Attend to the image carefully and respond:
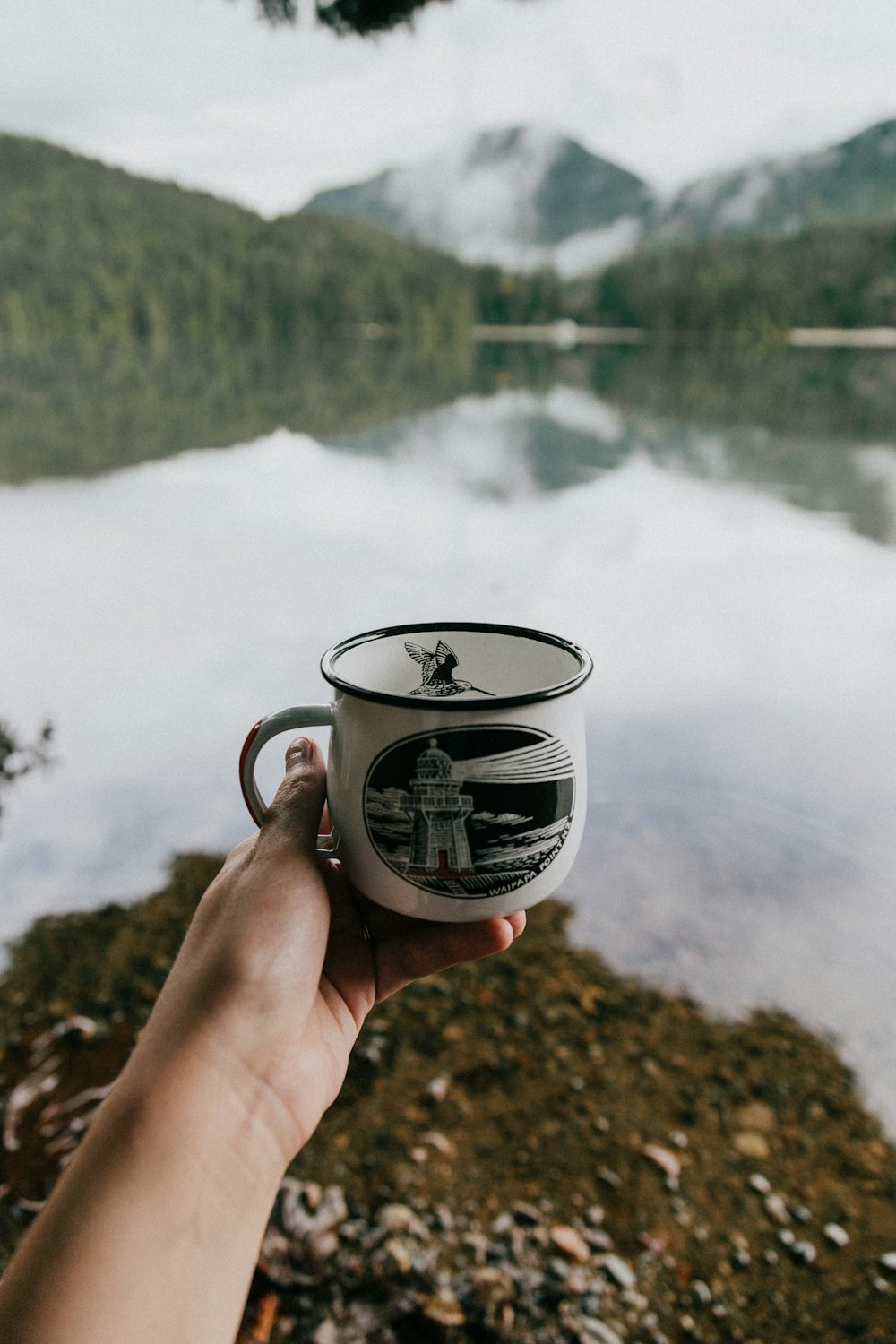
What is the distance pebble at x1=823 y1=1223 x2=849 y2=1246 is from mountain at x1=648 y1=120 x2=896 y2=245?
160m

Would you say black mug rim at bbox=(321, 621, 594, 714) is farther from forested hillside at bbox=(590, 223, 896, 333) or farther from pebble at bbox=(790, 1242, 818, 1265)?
forested hillside at bbox=(590, 223, 896, 333)

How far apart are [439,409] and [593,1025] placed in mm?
21057

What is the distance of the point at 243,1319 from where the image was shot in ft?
7.22

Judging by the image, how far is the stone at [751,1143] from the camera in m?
2.75

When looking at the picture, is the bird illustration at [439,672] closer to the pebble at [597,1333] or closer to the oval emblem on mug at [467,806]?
the oval emblem on mug at [467,806]

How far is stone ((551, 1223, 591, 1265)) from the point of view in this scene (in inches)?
93.4

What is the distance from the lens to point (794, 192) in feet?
566

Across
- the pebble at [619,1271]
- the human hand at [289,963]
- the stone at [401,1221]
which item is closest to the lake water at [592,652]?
the pebble at [619,1271]

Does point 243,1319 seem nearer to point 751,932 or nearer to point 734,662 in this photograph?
point 751,932

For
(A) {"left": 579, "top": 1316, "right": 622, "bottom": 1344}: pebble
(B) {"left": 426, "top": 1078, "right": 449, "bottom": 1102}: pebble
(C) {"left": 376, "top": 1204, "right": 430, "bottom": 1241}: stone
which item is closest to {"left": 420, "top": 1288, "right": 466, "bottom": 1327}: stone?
(C) {"left": 376, "top": 1204, "right": 430, "bottom": 1241}: stone

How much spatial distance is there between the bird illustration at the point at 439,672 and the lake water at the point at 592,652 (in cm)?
233

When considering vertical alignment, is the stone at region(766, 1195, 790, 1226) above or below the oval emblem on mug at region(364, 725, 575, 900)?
below

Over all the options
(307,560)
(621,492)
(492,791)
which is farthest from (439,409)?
(492,791)

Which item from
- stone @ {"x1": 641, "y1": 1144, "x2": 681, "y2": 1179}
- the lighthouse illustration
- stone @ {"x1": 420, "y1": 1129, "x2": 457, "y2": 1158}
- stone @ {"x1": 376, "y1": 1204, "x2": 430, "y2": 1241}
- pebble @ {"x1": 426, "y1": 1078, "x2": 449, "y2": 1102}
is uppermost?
the lighthouse illustration
